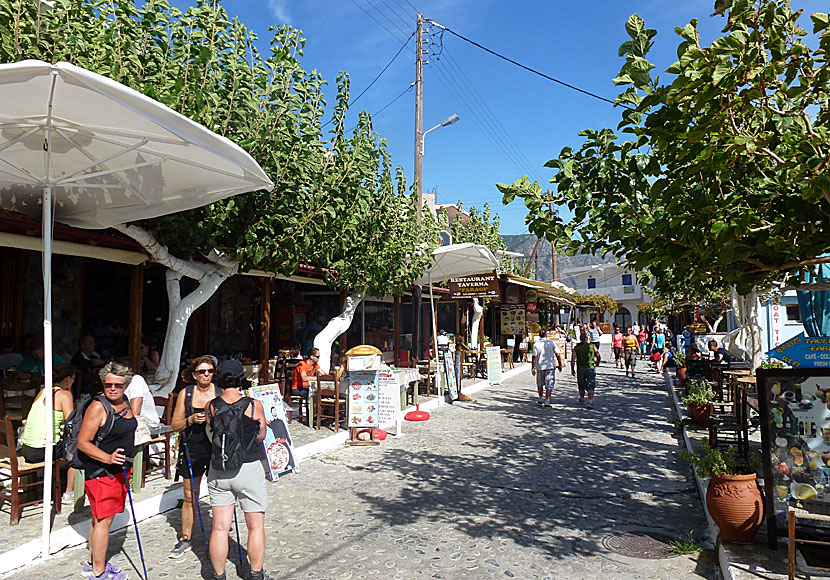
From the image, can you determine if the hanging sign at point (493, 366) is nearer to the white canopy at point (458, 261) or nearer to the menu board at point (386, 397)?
the white canopy at point (458, 261)

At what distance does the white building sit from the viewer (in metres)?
63.4

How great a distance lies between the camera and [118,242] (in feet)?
26.3

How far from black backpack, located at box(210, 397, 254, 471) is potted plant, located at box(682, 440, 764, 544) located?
12.2ft

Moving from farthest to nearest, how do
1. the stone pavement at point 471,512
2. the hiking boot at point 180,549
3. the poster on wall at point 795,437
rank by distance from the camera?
1. the hiking boot at point 180,549
2. the stone pavement at point 471,512
3. the poster on wall at point 795,437

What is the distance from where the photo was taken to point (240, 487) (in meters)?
4.12

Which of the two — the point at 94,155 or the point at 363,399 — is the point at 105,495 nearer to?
the point at 94,155

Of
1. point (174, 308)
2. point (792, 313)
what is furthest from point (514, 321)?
point (174, 308)

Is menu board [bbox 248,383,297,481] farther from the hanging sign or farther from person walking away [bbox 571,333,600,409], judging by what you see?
the hanging sign

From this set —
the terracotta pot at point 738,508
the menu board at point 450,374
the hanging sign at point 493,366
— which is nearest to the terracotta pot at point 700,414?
the terracotta pot at point 738,508

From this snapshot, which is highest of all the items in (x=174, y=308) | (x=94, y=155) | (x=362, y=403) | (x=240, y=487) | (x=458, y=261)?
(x=94, y=155)

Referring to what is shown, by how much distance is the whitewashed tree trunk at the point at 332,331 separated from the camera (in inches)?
454

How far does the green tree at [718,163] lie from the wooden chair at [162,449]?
4.72m

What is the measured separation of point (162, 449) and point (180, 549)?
9.73 feet

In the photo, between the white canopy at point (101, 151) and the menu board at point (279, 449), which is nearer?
the white canopy at point (101, 151)
